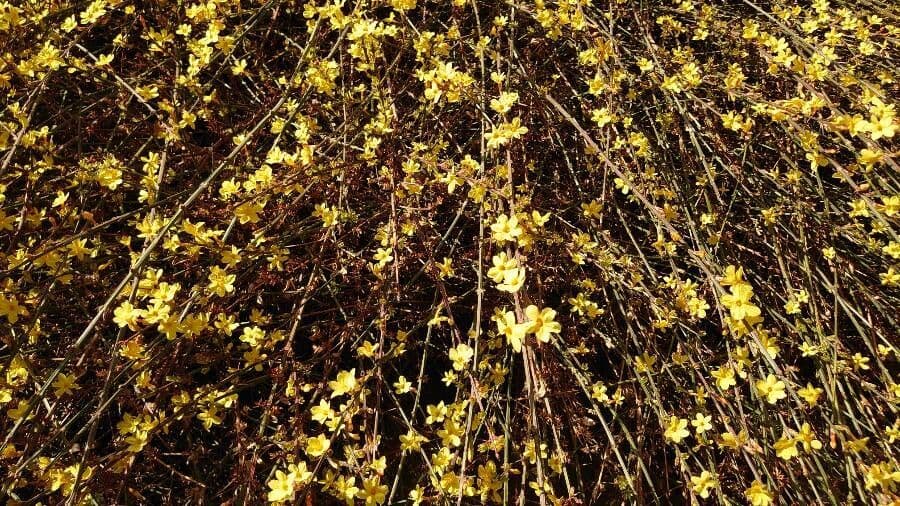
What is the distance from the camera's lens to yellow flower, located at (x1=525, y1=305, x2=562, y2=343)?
1.24 metres

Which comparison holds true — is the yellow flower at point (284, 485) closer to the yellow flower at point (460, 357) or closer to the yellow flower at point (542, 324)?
the yellow flower at point (460, 357)

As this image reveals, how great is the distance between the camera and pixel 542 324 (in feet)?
4.13

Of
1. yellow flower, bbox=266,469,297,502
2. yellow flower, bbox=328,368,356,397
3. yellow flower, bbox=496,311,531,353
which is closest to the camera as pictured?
yellow flower, bbox=496,311,531,353

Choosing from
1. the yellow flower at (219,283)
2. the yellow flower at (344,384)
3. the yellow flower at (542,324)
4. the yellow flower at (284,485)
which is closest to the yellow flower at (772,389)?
the yellow flower at (542,324)

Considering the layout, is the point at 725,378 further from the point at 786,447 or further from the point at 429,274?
the point at 429,274

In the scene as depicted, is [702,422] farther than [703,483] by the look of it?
Yes

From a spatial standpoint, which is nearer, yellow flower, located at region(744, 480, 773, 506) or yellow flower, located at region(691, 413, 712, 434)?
yellow flower, located at region(744, 480, 773, 506)

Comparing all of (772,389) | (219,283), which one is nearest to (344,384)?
(219,283)

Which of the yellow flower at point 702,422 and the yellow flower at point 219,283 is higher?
the yellow flower at point 219,283

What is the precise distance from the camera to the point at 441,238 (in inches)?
74.2

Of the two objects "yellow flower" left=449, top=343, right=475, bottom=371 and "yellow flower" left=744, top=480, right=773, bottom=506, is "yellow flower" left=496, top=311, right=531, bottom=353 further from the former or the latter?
"yellow flower" left=744, top=480, right=773, bottom=506

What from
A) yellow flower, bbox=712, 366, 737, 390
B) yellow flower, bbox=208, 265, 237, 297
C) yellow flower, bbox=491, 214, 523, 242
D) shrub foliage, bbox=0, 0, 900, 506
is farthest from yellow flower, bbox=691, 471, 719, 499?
yellow flower, bbox=208, 265, 237, 297

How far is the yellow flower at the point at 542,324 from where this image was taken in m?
1.24

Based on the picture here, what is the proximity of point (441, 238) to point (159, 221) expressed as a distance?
2.71ft
